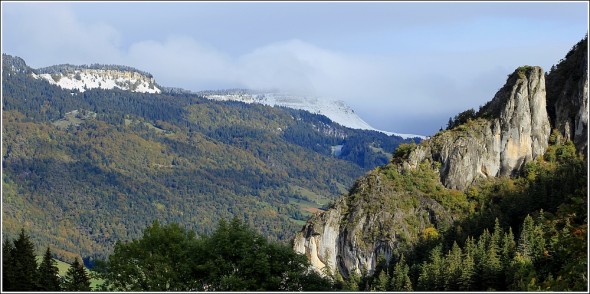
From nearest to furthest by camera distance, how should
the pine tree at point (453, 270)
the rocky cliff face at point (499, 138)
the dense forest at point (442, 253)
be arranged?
the dense forest at point (442, 253) < the pine tree at point (453, 270) < the rocky cliff face at point (499, 138)

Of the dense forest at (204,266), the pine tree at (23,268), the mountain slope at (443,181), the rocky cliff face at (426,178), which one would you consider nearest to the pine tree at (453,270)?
the dense forest at (204,266)

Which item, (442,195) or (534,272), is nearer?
(534,272)

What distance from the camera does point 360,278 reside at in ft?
363

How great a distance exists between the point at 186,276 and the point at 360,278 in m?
60.1

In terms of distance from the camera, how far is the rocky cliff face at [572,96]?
12038 centimetres

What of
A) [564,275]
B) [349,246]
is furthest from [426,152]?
[564,275]

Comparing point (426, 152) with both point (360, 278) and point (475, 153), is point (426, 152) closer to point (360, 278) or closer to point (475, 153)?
point (475, 153)

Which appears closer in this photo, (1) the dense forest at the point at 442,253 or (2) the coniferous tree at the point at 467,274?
(1) the dense forest at the point at 442,253

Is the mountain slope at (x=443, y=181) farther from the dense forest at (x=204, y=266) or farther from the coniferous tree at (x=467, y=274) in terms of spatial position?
the dense forest at (x=204, y=266)

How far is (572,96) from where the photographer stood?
414 feet

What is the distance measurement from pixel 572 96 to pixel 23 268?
86217mm

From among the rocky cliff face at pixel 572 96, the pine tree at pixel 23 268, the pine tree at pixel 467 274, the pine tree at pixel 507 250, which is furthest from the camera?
the rocky cliff face at pixel 572 96

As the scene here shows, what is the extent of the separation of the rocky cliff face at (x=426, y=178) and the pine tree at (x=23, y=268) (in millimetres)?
64921

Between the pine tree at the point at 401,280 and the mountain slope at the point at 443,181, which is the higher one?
the mountain slope at the point at 443,181
